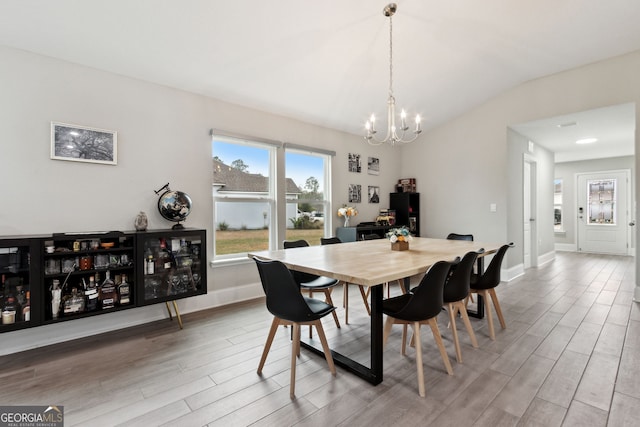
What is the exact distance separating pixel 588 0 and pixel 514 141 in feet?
7.77

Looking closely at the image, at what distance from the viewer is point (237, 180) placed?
386 cm

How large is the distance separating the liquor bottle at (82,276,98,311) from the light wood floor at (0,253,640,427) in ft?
1.11

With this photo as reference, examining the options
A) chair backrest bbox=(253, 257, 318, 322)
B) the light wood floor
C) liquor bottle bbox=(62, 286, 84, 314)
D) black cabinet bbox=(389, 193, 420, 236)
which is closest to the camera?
the light wood floor

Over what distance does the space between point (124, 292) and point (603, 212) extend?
997cm

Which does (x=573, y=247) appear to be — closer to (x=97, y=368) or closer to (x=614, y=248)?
(x=614, y=248)

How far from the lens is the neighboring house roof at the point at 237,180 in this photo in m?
3.69

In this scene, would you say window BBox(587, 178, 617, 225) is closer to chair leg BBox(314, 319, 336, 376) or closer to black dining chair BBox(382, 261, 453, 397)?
black dining chair BBox(382, 261, 453, 397)

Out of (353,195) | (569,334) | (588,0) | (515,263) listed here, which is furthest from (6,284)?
(515,263)

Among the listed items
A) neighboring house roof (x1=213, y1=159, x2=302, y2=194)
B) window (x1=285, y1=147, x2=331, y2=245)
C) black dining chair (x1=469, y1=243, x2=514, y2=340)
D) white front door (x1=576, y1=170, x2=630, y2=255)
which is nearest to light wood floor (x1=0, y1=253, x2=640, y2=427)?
black dining chair (x1=469, y1=243, x2=514, y2=340)

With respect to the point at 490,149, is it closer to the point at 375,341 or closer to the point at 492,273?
the point at 492,273

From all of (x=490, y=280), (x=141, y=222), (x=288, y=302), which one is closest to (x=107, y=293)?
(x=141, y=222)

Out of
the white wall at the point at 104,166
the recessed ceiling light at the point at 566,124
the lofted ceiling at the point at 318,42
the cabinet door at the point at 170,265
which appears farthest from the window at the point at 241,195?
the recessed ceiling light at the point at 566,124

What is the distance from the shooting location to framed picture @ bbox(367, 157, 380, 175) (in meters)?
5.46

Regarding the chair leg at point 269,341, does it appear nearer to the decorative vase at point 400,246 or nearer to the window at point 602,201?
the decorative vase at point 400,246
